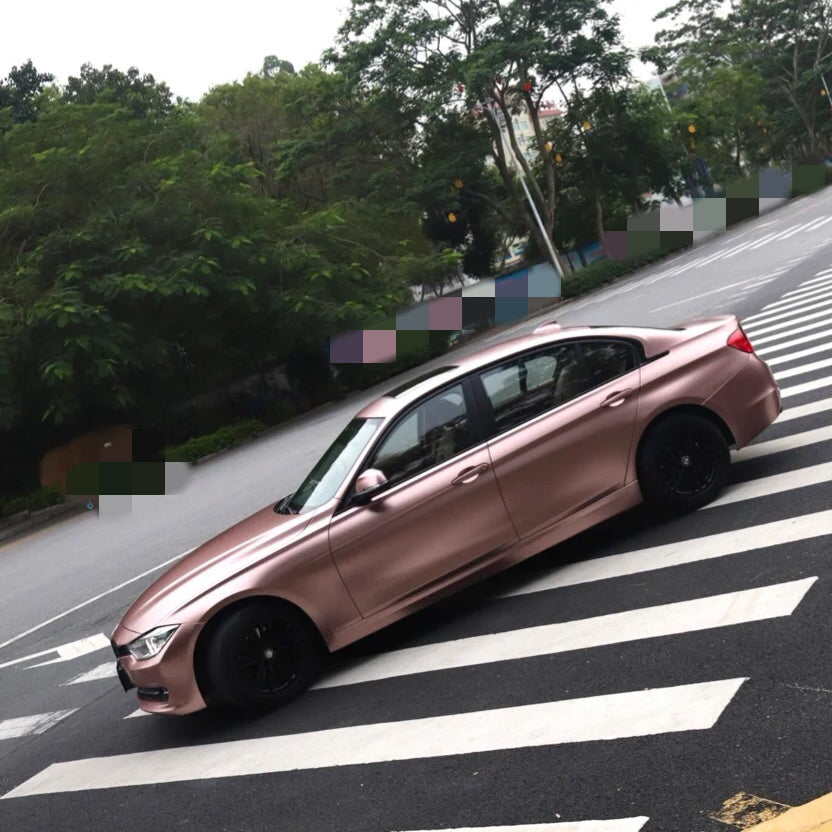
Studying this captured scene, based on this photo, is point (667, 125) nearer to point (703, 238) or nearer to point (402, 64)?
point (703, 238)

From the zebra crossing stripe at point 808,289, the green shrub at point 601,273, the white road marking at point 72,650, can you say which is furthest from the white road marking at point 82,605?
the green shrub at point 601,273

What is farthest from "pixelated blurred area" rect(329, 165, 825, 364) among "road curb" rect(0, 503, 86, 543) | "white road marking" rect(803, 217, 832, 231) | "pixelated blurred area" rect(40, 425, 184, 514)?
"white road marking" rect(803, 217, 832, 231)

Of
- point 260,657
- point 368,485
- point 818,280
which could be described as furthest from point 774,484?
point 818,280

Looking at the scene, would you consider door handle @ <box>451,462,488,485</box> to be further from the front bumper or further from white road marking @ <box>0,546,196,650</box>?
white road marking @ <box>0,546,196,650</box>

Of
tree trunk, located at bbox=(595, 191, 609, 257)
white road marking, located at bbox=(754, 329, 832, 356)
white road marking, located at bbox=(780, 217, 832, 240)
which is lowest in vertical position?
white road marking, located at bbox=(754, 329, 832, 356)

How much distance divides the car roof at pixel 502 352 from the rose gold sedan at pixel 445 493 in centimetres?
2

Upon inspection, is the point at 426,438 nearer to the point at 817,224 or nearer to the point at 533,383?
the point at 533,383

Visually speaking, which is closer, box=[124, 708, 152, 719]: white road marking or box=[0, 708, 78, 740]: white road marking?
box=[124, 708, 152, 719]: white road marking

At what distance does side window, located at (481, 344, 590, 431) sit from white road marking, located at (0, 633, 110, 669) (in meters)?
4.35

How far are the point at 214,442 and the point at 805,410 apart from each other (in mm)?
19718

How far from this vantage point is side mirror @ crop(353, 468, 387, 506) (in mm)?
6262

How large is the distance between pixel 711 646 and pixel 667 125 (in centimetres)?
5271

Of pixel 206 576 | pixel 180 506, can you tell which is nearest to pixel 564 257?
pixel 180 506

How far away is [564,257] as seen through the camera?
54.1 meters
